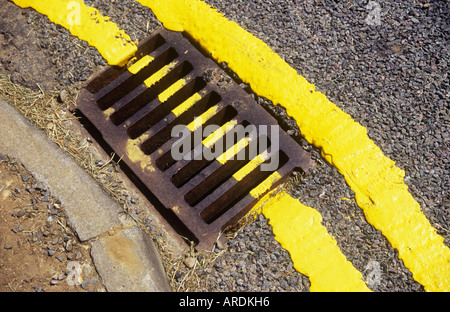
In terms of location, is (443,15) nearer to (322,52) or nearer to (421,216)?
(322,52)

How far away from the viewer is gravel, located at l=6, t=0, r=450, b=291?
6.12 ft

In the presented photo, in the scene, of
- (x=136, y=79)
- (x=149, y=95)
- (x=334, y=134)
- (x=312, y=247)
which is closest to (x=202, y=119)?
(x=149, y=95)

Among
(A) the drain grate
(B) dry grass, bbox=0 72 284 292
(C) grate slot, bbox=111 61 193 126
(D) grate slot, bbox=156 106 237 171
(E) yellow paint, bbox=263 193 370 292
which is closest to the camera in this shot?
(E) yellow paint, bbox=263 193 370 292

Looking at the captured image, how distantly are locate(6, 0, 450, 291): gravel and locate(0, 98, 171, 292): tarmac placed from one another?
19 centimetres

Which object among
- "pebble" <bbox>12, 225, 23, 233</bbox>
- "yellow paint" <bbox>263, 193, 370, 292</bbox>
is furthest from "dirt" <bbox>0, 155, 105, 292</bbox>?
"yellow paint" <bbox>263, 193, 370, 292</bbox>

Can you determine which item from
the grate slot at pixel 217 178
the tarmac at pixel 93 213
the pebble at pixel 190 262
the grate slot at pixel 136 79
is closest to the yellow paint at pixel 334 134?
the grate slot at pixel 136 79

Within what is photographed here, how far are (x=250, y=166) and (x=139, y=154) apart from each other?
562 millimetres

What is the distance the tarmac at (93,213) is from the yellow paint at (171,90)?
1.82ft

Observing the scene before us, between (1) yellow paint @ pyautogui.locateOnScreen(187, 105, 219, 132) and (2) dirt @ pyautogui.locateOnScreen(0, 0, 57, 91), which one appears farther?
(2) dirt @ pyautogui.locateOnScreen(0, 0, 57, 91)

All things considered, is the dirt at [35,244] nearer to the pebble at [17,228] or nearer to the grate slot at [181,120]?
the pebble at [17,228]

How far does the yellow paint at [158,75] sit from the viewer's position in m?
2.28

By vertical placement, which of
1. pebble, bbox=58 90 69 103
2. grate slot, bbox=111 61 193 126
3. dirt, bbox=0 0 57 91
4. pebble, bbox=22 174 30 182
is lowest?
pebble, bbox=22 174 30 182

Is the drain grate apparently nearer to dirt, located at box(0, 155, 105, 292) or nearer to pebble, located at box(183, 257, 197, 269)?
pebble, located at box(183, 257, 197, 269)
